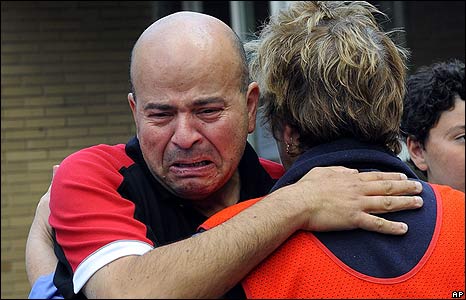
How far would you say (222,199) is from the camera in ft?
8.68

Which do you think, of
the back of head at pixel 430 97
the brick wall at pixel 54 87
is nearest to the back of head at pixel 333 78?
the back of head at pixel 430 97

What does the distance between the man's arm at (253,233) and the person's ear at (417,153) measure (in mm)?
1072

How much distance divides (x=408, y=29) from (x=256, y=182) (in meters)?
6.40

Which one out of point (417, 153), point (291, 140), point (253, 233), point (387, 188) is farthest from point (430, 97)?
point (253, 233)

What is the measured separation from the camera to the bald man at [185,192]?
1.98m

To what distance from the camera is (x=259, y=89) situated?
8.38ft

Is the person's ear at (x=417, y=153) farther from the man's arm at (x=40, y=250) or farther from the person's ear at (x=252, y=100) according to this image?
the man's arm at (x=40, y=250)

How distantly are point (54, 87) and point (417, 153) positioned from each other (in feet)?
16.2

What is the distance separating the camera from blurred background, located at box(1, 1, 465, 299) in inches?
293

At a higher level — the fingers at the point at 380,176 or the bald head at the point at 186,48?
the bald head at the point at 186,48

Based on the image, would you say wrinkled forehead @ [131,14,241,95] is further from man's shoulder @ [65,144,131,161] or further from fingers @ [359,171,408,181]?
fingers @ [359,171,408,181]

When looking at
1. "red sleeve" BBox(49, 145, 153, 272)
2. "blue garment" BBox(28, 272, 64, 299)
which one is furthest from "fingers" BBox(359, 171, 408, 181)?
"blue garment" BBox(28, 272, 64, 299)

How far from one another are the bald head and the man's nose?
0.43 feet

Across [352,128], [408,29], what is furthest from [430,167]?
[408,29]
